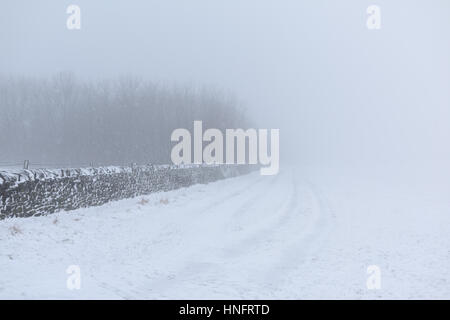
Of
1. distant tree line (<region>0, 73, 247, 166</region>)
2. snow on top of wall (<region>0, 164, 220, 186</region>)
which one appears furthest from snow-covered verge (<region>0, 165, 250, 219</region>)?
distant tree line (<region>0, 73, 247, 166</region>)

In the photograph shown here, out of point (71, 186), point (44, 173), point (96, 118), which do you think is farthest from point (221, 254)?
point (96, 118)

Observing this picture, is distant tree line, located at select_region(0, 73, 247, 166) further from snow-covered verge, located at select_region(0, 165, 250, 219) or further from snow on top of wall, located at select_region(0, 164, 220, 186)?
snow on top of wall, located at select_region(0, 164, 220, 186)

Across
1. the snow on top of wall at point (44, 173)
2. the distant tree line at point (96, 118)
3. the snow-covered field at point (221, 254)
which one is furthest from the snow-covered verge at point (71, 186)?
the distant tree line at point (96, 118)

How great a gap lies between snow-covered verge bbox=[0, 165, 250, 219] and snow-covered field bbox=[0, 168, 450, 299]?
1.53 feet

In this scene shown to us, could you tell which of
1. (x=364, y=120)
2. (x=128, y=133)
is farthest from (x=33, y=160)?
(x=364, y=120)

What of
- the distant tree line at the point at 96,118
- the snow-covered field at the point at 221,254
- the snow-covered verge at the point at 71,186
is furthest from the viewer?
the distant tree line at the point at 96,118

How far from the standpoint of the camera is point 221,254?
8.51 m

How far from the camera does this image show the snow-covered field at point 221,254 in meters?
6.06

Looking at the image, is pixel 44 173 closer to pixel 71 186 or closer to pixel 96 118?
pixel 71 186

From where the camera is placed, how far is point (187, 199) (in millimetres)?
18734

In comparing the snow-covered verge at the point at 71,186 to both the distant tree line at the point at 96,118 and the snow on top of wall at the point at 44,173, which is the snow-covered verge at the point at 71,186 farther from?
the distant tree line at the point at 96,118

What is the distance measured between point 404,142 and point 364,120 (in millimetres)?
30340

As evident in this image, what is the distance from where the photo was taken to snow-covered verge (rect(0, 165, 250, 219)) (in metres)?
9.83

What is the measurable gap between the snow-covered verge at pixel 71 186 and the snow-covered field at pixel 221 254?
47 centimetres
